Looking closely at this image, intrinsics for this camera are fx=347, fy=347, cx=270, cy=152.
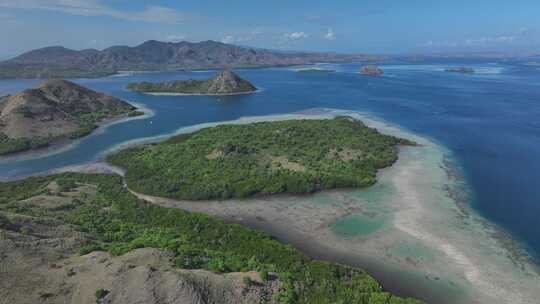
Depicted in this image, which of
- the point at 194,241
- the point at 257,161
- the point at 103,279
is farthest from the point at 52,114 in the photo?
the point at 103,279

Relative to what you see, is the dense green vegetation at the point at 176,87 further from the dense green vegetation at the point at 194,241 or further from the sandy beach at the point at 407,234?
the sandy beach at the point at 407,234

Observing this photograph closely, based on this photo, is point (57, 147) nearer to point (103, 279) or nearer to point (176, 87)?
point (103, 279)

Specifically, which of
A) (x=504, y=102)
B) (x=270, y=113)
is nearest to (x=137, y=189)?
(x=270, y=113)

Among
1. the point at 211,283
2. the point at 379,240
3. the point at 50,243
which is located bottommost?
the point at 379,240

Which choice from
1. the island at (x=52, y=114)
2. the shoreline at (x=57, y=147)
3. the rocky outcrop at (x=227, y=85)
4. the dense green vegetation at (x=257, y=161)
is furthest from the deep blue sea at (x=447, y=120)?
the dense green vegetation at (x=257, y=161)

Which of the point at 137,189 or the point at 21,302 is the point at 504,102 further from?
the point at 21,302

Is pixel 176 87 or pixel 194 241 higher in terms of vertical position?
pixel 176 87

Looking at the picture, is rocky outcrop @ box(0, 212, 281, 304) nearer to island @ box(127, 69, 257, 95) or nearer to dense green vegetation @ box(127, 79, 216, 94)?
island @ box(127, 69, 257, 95)
